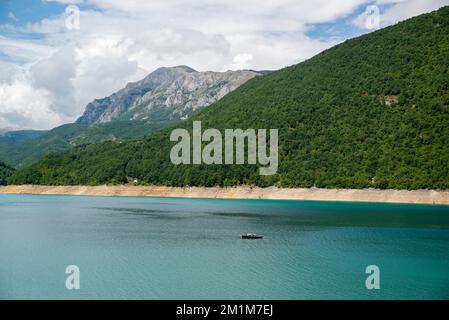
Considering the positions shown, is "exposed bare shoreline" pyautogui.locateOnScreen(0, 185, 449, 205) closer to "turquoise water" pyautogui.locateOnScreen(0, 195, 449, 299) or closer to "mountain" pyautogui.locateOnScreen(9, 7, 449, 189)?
"mountain" pyautogui.locateOnScreen(9, 7, 449, 189)

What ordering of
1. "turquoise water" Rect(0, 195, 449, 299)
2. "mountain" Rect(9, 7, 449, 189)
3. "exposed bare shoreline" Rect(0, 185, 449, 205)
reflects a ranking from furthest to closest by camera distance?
"mountain" Rect(9, 7, 449, 189) → "exposed bare shoreline" Rect(0, 185, 449, 205) → "turquoise water" Rect(0, 195, 449, 299)

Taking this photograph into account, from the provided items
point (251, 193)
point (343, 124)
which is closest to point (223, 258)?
point (251, 193)

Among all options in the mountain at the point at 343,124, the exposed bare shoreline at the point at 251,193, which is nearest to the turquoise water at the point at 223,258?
the exposed bare shoreline at the point at 251,193

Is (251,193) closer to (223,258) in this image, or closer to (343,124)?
(343,124)

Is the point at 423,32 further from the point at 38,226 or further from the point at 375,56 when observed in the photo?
the point at 38,226

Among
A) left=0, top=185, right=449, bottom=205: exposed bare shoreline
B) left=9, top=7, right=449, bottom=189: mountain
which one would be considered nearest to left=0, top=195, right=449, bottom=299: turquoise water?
left=0, top=185, right=449, bottom=205: exposed bare shoreline

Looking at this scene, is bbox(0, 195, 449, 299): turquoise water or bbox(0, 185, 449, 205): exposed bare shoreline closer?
bbox(0, 195, 449, 299): turquoise water
